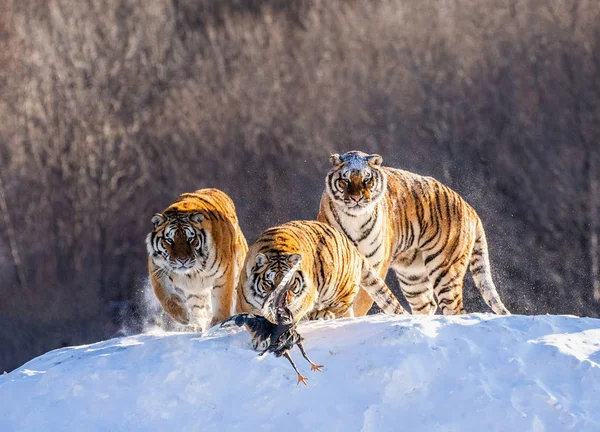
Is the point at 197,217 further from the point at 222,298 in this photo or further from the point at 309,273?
the point at 309,273

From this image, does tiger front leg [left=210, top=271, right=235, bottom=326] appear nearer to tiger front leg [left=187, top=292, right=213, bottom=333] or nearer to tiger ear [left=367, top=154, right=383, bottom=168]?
tiger front leg [left=187, top=292, right=213, bottom=333]

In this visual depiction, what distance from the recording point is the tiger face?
5.50 m

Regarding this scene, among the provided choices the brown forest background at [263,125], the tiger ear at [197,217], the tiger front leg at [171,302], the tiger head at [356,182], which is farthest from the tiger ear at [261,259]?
the brown forest background at [263,125]

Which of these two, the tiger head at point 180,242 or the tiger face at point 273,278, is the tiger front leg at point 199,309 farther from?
the tiger face at point 273,278

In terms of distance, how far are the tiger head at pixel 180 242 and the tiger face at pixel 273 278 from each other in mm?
765

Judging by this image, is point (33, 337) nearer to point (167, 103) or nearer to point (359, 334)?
point (167, 103)

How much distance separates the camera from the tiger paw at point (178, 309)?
6480 mm

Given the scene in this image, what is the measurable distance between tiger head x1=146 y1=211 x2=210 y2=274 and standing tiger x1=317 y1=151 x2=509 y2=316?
107cm

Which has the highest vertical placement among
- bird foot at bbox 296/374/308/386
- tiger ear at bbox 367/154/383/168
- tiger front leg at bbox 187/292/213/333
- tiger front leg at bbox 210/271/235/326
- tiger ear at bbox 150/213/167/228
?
tiger ear at bbox 367/154/383/168

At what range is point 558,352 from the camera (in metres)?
4.77

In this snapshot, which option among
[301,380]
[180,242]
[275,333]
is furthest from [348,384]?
A: [180,242]

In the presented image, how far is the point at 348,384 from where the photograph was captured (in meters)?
4.66

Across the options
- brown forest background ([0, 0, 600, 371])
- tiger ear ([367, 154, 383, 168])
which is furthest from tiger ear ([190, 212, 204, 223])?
brown forest background ([0, 0, 600, 371])

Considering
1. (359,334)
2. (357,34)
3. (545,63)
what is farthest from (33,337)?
(359,334)
